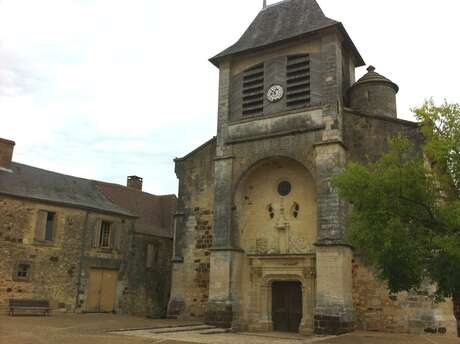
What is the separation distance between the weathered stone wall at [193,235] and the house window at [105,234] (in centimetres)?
442

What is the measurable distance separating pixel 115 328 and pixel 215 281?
3.86 m

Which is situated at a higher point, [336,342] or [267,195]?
[267,195]

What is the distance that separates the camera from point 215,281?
15500 millimetres

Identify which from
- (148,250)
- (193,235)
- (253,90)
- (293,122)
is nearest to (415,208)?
(293,122)

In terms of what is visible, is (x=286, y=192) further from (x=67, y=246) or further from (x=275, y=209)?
(x=67, y=246)

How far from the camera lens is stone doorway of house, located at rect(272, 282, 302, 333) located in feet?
49.7

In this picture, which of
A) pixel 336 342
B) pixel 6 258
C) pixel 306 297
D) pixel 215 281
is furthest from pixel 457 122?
pixel 6 258

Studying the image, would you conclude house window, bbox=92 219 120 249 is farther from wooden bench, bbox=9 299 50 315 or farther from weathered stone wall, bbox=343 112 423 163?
weathered stone wall, bbox=343 112 423 163

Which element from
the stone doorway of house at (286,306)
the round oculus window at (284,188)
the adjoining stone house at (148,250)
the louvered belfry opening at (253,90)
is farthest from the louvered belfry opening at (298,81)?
the adjoining stone house at (148,250)

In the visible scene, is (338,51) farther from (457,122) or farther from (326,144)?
(457,122)

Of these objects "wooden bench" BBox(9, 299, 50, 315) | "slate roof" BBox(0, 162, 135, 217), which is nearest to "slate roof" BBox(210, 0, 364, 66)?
"slate roof" BBox(0, 162, 135, 217)

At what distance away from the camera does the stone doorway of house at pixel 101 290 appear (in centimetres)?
1922

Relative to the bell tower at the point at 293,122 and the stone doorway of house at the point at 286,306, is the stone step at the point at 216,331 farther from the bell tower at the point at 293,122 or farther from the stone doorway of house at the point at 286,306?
the stone doorway of house at the point at 286,306

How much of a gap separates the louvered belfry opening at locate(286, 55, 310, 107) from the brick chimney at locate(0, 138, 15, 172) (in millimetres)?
11282
